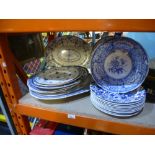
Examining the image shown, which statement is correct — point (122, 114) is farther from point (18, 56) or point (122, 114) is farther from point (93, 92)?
point (18, 56)

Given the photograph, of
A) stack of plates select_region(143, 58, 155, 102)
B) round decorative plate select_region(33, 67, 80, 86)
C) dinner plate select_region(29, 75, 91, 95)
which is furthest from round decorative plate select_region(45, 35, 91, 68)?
stack of plates select_region(143, 58, 155, 102)

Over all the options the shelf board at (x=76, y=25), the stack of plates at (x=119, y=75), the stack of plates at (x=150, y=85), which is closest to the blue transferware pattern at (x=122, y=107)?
the stack of plates at (x=119, y=75)

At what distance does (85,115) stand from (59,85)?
15cm

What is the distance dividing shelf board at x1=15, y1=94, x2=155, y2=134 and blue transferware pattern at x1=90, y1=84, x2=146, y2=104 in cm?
7

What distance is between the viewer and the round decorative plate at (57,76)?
2.44ft

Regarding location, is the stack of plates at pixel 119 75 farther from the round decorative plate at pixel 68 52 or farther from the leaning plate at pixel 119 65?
the round decorative plate at pixel 68 52

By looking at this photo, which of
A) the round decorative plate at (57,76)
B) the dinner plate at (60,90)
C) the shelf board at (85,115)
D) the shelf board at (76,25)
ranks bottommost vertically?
the shelf board at (85,115)

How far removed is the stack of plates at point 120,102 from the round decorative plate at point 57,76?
13 centimetres

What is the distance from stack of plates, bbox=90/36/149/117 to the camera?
0.65 meters

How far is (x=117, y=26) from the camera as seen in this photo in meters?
0.51

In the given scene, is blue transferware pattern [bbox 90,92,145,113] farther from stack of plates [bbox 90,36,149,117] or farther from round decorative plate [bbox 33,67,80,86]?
round decorative plate [bbox 33,67,80,86]

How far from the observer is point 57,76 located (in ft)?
2.62

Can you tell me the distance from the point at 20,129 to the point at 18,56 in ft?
1.12
